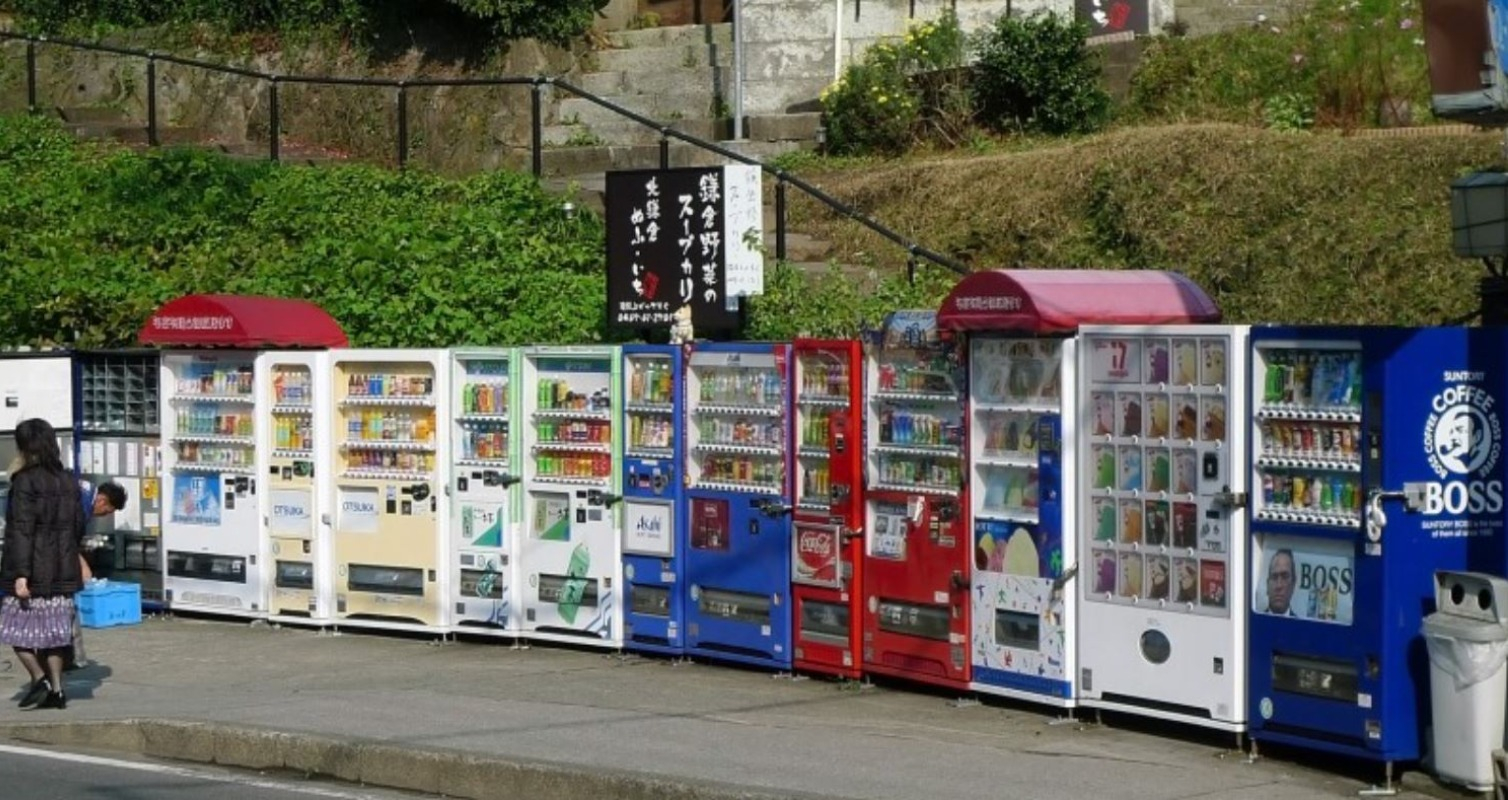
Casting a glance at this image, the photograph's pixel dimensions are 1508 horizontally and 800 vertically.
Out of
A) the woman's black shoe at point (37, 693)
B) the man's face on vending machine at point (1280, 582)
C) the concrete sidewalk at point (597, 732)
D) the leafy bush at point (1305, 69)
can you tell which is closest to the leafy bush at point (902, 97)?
the leafy bush at point (1305, 69)

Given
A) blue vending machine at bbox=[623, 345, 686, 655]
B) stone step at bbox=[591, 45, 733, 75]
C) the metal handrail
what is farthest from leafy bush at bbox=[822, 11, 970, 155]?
blue vending machine at bbox=[623, 345, 686, 655]

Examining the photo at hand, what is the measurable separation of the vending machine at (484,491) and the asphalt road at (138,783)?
3.91 m

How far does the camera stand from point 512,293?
21109 millimetres

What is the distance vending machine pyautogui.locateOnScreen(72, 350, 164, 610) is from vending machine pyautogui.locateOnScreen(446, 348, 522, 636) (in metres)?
3.44

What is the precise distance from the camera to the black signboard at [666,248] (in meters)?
17.3

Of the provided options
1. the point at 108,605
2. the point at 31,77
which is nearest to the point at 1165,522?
the point at 108,605

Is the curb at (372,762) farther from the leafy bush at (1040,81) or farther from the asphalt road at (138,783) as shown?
the leafy bush at (1040,81)

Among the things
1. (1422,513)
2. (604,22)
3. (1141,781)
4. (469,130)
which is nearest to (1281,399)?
(1422,513)

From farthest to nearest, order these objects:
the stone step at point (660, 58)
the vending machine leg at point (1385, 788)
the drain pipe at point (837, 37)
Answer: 1. the stone step at point (660, 58)
2. the drain pipe at point (837, 37)
3. the vending machine leg at point (1385, 788)

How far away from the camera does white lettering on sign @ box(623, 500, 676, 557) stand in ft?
50.1

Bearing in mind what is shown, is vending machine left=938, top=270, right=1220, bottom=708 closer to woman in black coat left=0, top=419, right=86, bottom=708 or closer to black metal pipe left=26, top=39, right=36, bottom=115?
woman in black coat left=0, top=419, right=86, bottom=708

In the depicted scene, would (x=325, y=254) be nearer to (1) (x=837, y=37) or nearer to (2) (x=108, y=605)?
(2) (x=108, y=605)

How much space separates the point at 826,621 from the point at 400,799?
11.9 feet

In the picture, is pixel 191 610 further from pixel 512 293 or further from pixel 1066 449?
pixel 1066 449
